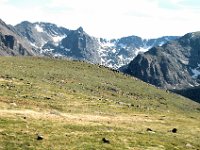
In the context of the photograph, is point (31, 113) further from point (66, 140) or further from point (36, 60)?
point (36, 60)

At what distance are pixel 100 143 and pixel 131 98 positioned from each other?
259 feet

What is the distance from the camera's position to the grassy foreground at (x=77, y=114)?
5019cm

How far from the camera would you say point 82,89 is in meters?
124

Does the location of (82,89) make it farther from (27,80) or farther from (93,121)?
(93,121)

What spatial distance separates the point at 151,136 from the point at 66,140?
1497cm

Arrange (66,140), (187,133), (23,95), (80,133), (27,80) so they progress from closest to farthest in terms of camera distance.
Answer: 1. (66,140)
2. (80,133)
3. (187,133)
4. (23,95)
5. (27,80)

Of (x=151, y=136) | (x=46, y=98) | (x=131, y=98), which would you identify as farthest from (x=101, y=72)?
(x=151, y=136)

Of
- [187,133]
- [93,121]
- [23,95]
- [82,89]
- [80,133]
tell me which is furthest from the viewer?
[82,89]

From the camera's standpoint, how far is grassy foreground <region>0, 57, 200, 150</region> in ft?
165

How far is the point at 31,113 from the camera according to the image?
61562 millimetres

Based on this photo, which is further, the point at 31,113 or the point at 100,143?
the point at 31,113

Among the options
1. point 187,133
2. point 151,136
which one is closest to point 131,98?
point 187,133

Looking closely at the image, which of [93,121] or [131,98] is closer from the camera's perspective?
[93,121]

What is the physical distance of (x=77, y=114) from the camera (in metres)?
74.0
